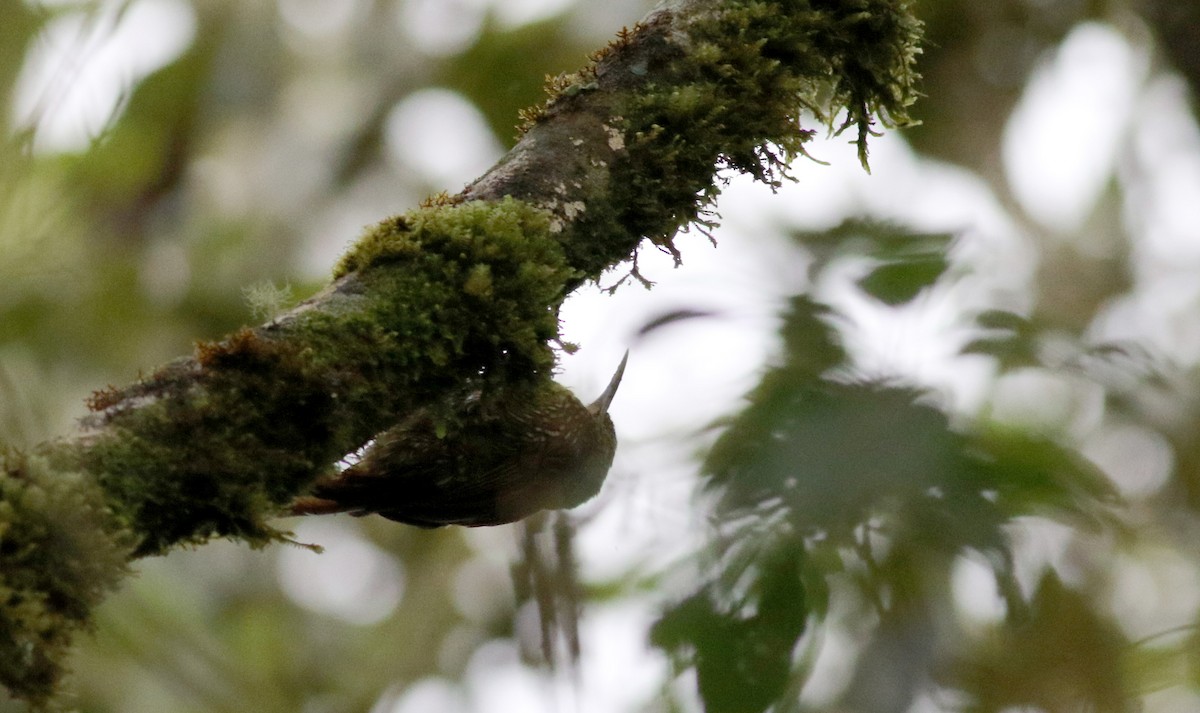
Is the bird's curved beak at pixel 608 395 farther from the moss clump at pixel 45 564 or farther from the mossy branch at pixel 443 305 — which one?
the moss clump at pixel 45 564

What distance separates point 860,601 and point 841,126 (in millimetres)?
876

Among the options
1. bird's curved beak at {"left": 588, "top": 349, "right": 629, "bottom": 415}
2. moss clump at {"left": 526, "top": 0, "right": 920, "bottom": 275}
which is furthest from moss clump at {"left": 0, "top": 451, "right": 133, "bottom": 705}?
bird's curved beak at {"left": 588, "top": 349, "right": 629, "bottom": 415}

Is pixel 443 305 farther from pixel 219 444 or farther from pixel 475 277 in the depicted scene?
pixel 219 444

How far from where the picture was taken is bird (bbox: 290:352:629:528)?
1548 millimetres

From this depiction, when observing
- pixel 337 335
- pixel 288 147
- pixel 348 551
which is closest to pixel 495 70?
pixel 288 147

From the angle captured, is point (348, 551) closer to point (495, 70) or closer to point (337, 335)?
point (495, 70)

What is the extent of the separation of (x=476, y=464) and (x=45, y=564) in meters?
0.71

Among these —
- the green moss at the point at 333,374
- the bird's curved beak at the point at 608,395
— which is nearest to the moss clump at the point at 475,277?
the green moss at the point at 333,374

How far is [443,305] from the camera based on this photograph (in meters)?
1.39

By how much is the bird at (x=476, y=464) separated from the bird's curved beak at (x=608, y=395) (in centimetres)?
3

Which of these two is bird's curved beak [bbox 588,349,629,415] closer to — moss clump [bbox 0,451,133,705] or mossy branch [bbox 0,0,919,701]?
mossy branch [bbox 0,0,919,701]

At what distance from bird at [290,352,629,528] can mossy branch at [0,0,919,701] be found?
0.11 meters

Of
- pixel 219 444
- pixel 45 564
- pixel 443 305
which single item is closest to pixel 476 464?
pixel 443 305

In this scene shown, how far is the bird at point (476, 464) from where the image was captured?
5.08ft
